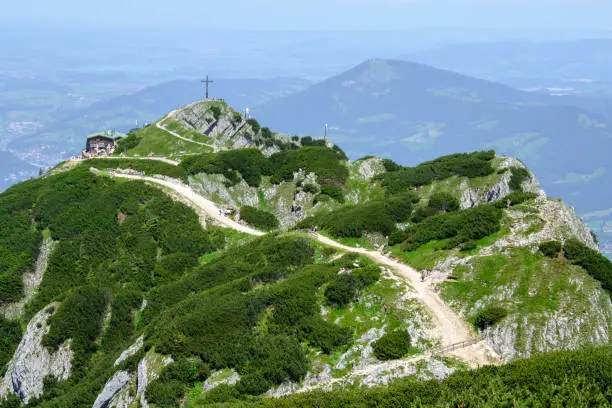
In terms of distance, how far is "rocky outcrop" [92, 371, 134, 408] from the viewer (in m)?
47.7

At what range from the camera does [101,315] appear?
228 ft

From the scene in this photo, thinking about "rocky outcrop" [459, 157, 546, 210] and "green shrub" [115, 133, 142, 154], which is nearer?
"rocky outcrop" [459, 157, 546, 210]

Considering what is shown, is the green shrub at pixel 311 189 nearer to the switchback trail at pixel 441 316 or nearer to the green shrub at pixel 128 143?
the switchback trail at pixel 441 316

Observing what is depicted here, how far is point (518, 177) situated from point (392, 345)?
188 ft

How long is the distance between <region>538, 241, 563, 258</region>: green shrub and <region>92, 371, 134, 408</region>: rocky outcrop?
38.3 m

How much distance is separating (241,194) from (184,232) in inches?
846

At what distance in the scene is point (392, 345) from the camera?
42.1 meters

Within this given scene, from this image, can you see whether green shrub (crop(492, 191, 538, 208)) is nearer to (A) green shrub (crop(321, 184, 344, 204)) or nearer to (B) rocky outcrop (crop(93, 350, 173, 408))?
(A) green shrub (crop(321, 184, 344, 204))

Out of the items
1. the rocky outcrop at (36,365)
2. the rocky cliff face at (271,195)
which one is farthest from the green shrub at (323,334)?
the rocky cliff face at (271,195)

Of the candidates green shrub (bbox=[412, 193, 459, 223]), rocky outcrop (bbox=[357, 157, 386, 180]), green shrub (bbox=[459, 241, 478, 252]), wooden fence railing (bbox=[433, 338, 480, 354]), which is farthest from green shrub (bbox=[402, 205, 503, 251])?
rocky outcrop (bbox=[357, 157, 386, 180])

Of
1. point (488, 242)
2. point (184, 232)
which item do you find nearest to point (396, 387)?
point (488, 242)

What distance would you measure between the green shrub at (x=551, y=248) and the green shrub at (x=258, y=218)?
48043mm

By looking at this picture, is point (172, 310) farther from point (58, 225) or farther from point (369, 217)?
point (58, 225)

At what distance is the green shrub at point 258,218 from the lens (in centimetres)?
8888
